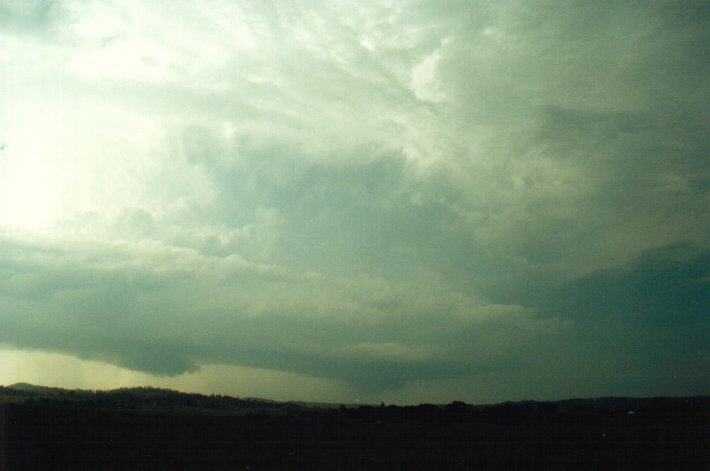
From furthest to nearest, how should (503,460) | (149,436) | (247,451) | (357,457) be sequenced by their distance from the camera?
(149,436), (247,451), (357,457), (503,460)

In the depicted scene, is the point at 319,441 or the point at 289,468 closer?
the point at 289,468

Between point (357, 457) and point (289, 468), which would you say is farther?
point (357, 457)

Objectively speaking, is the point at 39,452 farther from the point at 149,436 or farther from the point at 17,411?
the point at 17,411

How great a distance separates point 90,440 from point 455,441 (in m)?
45.5

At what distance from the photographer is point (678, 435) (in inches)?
2879

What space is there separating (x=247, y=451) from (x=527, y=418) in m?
77.5

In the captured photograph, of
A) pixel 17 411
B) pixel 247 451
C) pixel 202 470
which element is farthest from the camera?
pixel 17 411

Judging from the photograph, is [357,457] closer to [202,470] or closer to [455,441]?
[202,470]

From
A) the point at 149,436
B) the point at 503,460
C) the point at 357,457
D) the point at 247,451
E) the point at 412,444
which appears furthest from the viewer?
the point at 149,436

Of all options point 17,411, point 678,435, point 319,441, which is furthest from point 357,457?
point 17,411

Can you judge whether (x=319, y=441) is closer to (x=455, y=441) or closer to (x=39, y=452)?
(x=455, y=441)

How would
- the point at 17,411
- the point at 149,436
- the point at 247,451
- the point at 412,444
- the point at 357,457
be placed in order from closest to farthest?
the point at 357,457 < the point at 247,451 < the point at 412,444 < the point at 149,436 < the point at 17,411

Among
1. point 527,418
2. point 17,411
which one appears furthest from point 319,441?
point 17,411

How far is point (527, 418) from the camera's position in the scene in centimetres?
12200
